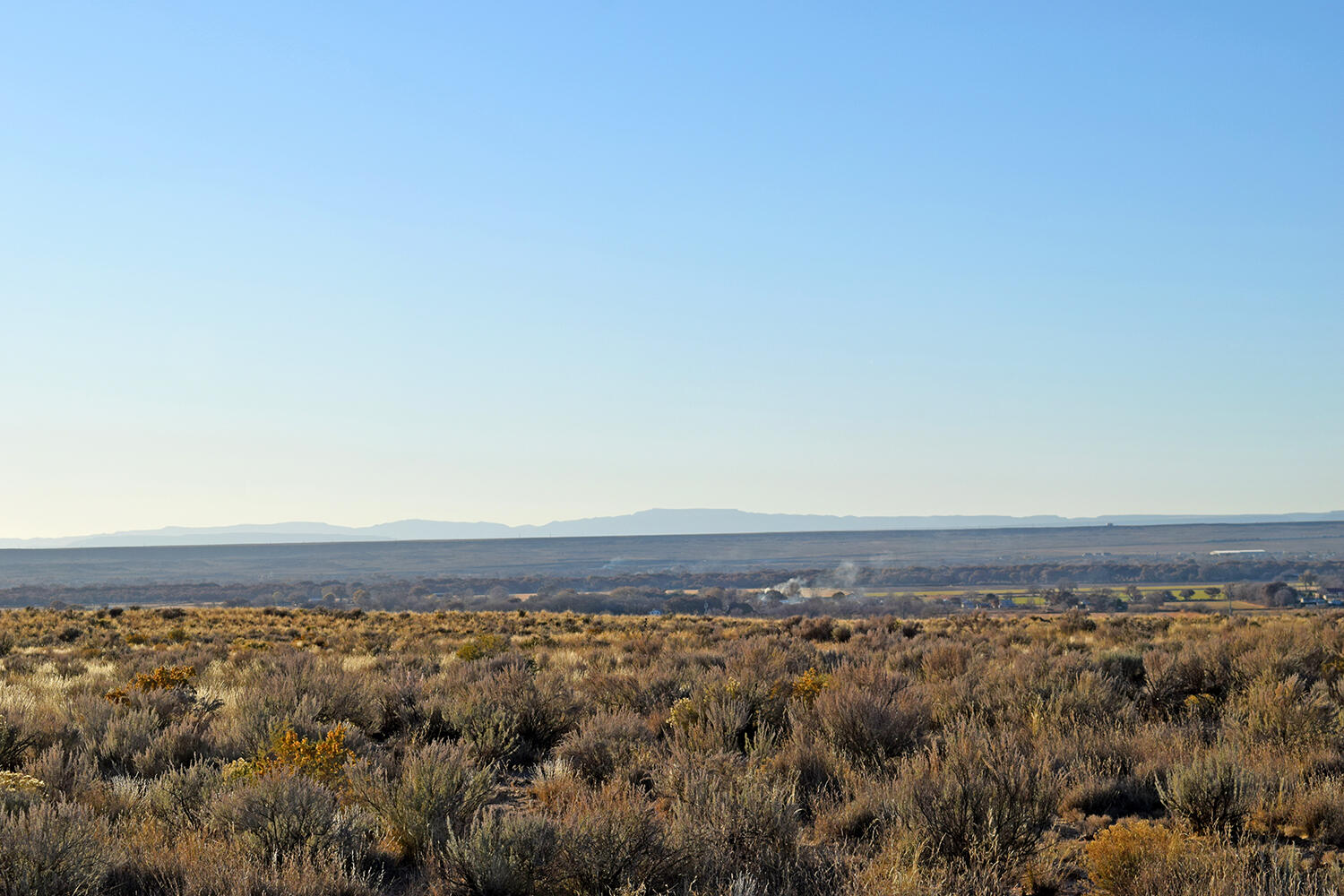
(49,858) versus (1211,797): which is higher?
(49,858)

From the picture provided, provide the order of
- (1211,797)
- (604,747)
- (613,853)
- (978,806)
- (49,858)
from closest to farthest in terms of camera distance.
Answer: (49,858) < (613,853) < (978,806) < (1211,797) < (604,747)

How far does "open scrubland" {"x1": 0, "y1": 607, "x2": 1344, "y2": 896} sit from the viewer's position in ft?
16.5

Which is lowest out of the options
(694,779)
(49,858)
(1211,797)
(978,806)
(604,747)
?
(604,747)

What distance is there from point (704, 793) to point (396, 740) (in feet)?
15.0

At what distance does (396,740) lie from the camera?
9438mm

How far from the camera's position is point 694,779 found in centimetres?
631

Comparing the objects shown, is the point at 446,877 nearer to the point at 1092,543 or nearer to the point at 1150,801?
the point at 1150,801

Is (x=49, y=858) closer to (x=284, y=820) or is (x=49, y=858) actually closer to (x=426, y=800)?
(x=284, y=820)

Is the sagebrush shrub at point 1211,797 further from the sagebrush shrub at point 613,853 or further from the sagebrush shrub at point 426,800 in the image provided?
the sagebrush shrub at point 426,800

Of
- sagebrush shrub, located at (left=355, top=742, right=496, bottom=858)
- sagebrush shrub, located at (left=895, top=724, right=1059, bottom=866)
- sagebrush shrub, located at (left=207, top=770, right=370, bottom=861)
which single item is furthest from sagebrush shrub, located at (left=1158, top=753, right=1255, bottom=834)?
sagebrush shrub, located at (left=207, top=770, right=370, bottom=861)

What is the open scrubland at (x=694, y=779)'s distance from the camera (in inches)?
198

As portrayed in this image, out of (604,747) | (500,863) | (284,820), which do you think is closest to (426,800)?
(284,820)

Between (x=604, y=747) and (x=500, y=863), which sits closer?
(x=500, y=863)

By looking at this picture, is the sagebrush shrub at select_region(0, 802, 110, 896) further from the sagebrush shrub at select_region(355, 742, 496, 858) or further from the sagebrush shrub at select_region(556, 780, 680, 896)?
the sagebrush shrub at select_region(556, 780, 680, 896)
